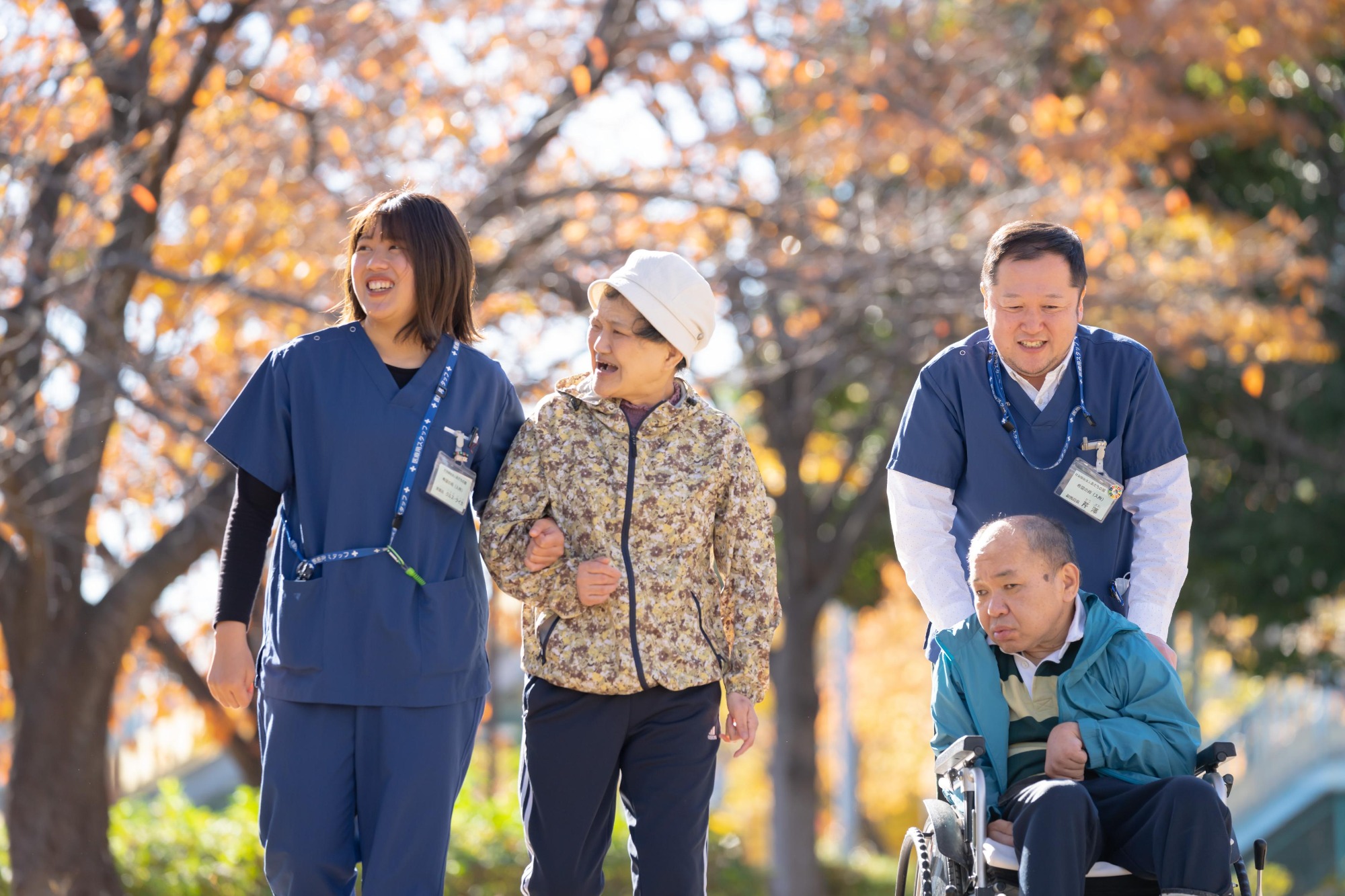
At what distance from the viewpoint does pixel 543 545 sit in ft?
9.94

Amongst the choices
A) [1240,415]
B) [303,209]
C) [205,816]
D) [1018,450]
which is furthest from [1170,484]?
[1240,415]

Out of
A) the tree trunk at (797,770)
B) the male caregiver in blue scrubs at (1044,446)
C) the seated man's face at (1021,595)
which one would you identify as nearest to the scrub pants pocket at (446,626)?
the male caregiver in blue scrubs at (1044,446)

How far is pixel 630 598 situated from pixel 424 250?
870 millimetres

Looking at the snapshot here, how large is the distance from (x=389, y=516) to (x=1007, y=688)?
134cm

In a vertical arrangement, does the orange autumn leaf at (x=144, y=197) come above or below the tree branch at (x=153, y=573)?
above

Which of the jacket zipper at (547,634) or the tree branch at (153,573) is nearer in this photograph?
the jacket zipper at (547,634)

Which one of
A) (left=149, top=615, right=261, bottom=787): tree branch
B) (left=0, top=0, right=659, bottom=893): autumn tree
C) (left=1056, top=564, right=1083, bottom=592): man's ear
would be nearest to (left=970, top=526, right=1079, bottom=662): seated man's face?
(left=1056, top=564, right=1083, bottom=592): man's ear

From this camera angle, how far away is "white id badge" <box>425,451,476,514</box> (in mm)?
2934

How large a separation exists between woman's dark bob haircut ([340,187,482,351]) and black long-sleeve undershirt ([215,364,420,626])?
0.42m

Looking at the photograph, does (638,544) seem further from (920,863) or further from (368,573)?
(920,863)

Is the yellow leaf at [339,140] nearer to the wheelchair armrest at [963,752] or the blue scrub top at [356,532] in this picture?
the blue scrub top at [356,532]

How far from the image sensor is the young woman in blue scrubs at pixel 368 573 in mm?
2840

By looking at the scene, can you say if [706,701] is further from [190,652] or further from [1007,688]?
[190,652]

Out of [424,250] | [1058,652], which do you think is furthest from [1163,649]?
[424,250]
